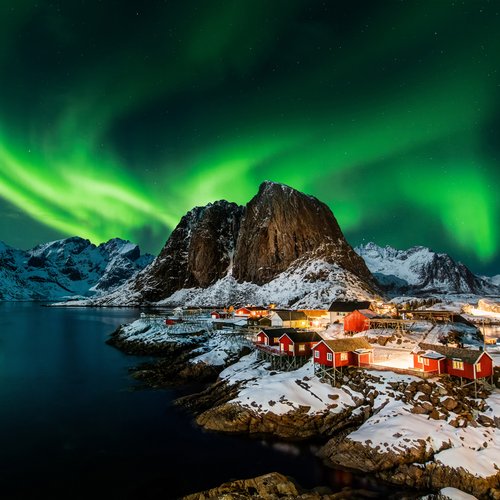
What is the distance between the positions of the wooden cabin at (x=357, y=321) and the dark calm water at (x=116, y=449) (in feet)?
101

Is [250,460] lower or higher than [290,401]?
lower

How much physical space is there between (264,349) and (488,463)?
31.9 metres

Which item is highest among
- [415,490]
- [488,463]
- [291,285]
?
[291,285]

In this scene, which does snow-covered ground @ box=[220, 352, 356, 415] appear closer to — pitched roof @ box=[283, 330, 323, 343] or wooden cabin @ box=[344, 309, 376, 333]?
pitched roof @ box=[283, 330, 323, 343]

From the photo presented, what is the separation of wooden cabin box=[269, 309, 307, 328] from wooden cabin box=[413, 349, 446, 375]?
110 feet

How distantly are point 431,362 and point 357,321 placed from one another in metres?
25.9

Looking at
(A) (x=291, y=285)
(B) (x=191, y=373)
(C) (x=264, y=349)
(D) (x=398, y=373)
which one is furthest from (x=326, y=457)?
(A) (x=291, y=285)

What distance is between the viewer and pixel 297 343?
4859 centimetres

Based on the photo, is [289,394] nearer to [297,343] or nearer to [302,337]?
[297,343]

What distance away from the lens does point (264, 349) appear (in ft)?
175

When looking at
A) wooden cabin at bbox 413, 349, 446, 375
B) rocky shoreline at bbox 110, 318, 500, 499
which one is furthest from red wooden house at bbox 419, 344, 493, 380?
rocky shoreline at bbox 110, 318, 500, 499

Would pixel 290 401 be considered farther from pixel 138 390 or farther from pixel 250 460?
pixel 138 390

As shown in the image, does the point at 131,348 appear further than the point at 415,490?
Yes

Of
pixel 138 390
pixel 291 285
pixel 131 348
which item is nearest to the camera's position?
pixel 138 390
